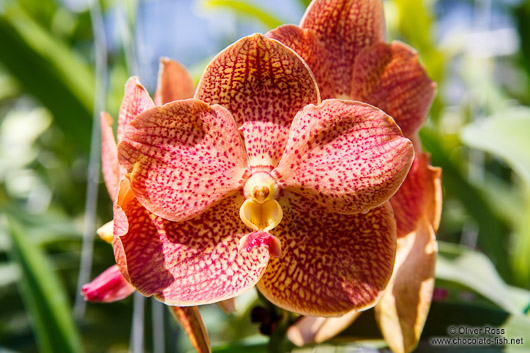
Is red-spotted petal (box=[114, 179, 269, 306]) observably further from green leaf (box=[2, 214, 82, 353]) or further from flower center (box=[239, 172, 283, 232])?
green leaf (box=[2, 214, 82, 353])

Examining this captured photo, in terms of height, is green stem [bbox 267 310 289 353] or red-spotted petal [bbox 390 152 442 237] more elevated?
red-spotted petal [bbox 390 152 442 237]

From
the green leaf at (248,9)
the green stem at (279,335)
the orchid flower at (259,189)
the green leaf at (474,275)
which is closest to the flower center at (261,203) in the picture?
the orchid flower at (259,189)

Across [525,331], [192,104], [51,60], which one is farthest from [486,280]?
[51,60]

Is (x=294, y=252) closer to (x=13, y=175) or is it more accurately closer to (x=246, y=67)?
(x=246, y=67)

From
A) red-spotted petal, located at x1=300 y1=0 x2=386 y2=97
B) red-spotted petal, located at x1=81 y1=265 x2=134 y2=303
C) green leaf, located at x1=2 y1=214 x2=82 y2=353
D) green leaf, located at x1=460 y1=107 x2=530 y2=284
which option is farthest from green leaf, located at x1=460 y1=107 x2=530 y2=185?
green leaf, located at x1=2 y1=214 x2=82 y2=353

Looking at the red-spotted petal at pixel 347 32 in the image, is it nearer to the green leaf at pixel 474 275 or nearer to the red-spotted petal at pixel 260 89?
the red-spotted petal at pixel 260 89

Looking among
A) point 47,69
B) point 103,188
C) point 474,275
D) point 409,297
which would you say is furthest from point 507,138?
point 103,188
